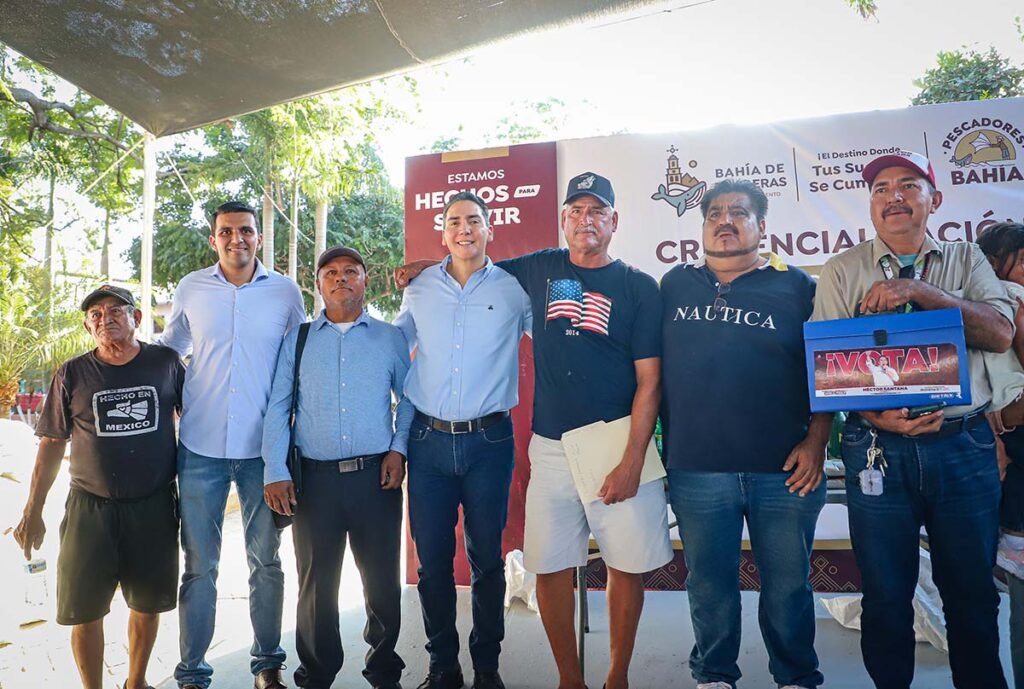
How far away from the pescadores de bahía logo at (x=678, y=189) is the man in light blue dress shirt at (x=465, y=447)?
1877 millimetres

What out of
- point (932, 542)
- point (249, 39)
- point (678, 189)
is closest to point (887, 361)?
point (932, 542)

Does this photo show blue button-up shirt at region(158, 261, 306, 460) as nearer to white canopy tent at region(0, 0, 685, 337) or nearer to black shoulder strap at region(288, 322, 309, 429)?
black shoulder strap at region(288, 322, 309, 429)

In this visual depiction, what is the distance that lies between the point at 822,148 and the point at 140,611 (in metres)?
4.61

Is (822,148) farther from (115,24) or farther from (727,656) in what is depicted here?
(115,24)

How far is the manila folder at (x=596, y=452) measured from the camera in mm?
2580

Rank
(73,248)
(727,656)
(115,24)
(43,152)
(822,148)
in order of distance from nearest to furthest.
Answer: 1. (727,656)
2. (115,24)
3. (822,148)
4. (43,152)
5. (73,248)

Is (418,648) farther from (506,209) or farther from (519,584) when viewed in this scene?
(506,209)

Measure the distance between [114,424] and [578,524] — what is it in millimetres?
2033

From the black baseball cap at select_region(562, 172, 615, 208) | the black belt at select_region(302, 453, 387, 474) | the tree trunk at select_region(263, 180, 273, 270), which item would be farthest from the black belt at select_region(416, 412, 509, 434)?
the tree trunk at select_region(263, 180, 273, 270)

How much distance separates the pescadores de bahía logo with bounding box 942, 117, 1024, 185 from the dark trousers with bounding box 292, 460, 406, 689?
13.2 ft

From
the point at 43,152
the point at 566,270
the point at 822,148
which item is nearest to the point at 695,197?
the point at 822,148

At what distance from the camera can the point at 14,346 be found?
11.1 meters

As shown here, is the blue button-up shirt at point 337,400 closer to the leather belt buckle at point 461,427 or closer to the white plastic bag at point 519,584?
the leather belt buckle at point 461,427

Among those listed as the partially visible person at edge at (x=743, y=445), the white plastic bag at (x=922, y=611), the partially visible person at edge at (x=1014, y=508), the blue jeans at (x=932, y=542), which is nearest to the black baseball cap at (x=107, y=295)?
the partially visible person at edge at (x=743, y=445)
